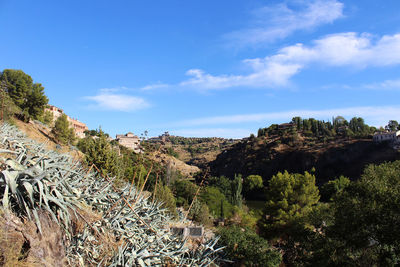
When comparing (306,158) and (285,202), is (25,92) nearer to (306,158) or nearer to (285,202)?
(285,202)

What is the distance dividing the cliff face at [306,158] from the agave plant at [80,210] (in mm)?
69279

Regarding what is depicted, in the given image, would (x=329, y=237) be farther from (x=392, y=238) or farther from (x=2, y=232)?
(x=2, y=232)

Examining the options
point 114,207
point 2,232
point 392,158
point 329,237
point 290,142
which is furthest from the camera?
point 290,142

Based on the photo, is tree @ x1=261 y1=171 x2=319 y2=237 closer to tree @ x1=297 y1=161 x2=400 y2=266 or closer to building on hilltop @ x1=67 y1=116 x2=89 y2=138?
tree @ x1=297 y1=161 x2=400 y2=266

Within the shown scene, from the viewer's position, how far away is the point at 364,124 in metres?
95.6

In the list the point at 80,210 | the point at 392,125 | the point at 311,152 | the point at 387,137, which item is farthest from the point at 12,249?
the point at 392,125

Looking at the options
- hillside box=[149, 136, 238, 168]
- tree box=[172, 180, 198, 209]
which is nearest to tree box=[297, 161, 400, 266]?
tree box=[172, 180, 198, 209]

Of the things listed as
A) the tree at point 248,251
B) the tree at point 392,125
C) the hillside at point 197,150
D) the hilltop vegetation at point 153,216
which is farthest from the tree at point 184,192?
the tree at point 392,125

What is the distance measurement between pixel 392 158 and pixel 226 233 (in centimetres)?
6608

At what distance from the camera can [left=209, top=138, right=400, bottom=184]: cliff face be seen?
6938cm

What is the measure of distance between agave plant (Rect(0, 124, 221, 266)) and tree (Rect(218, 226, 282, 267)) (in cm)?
443

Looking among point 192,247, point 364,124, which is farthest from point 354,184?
point 364,124

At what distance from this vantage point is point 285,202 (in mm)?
22719

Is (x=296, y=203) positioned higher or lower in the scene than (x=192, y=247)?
lower
